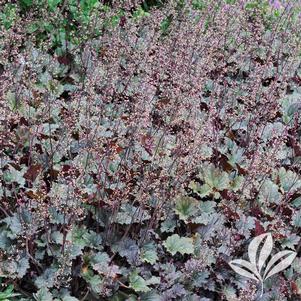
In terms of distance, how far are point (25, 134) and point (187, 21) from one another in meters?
2.77

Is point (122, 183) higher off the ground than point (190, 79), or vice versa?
point (190, 79)

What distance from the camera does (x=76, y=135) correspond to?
4.31m

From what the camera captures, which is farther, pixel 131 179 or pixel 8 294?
pixel 131 179

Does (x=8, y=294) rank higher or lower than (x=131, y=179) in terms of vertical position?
lower

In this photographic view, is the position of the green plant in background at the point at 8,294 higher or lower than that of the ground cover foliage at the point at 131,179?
lower

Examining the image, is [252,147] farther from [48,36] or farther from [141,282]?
[48,36]

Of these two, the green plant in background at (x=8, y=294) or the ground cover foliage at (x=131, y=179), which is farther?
the ground cover foliage at (x=131, y=179)

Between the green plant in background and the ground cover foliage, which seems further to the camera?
the ground cover foliage

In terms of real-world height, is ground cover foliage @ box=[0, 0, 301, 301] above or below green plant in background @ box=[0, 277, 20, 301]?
above

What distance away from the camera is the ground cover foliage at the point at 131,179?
332 cm

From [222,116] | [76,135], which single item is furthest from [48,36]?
[222,116]

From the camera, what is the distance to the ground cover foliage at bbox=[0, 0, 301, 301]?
3.32 metres

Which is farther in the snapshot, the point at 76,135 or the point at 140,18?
the point at 140,18

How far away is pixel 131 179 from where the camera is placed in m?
3.57
